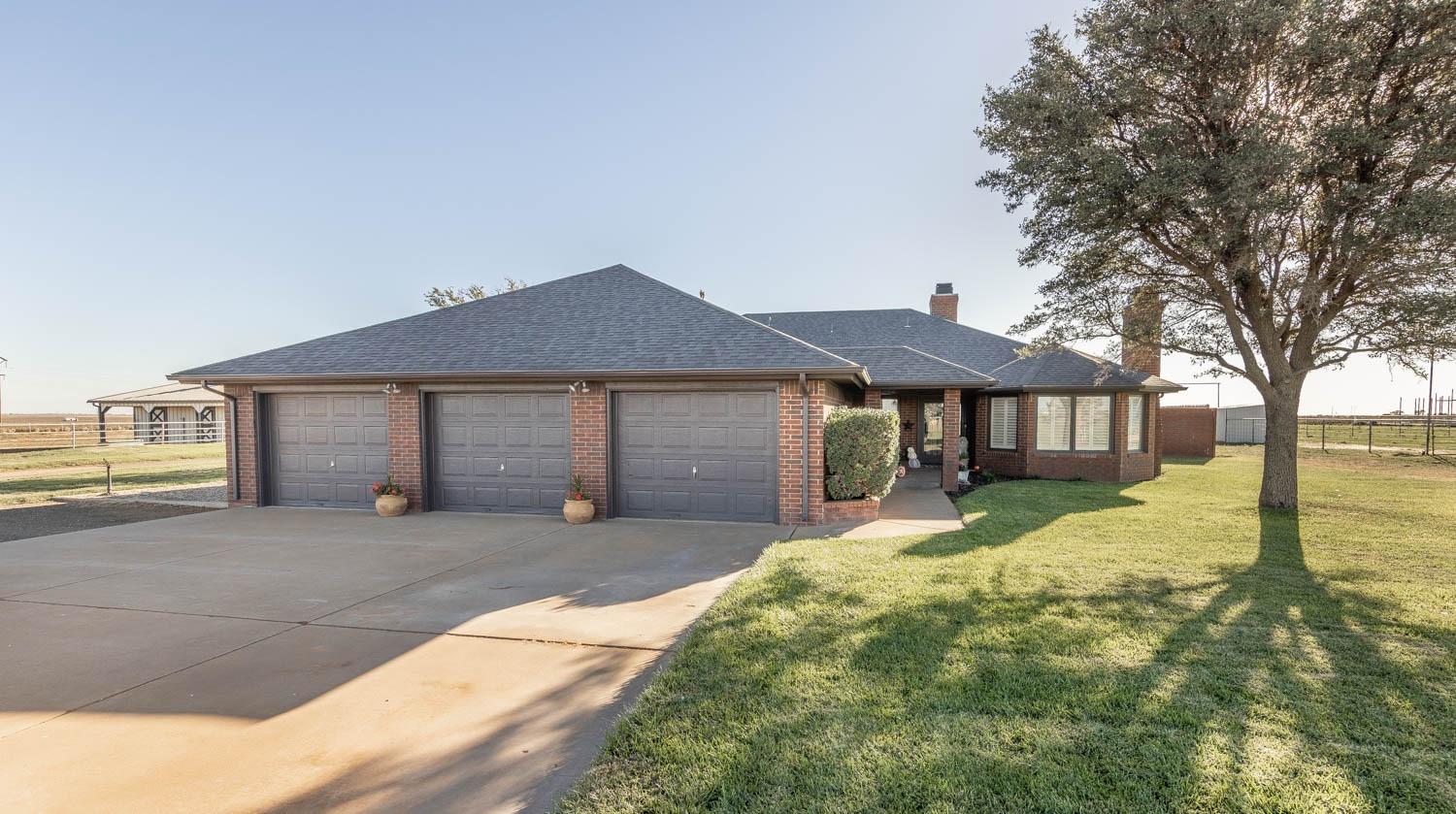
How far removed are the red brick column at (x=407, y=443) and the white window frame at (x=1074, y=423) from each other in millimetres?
15019

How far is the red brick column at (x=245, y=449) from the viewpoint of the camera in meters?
11.3

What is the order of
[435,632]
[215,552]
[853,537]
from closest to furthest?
[435,632] < [215,552] < [853,537]

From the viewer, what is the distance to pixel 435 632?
15.4 ft

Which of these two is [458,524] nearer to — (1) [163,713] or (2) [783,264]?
(1) [163,713]

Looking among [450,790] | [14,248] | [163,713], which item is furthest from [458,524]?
[14,248]

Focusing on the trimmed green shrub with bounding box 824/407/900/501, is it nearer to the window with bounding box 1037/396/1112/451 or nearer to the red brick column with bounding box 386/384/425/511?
the red brick column with bounding box 386/384/425/511

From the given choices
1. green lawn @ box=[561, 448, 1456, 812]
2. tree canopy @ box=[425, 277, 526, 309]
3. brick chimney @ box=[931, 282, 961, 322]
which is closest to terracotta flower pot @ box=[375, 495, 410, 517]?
green lawn @ box=[561, 448, 1456, 812]

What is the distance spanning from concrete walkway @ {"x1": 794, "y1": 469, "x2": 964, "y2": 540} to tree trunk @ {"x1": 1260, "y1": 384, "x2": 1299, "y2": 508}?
5.72 metres

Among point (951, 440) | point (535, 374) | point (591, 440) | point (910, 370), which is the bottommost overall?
point (951, 440)

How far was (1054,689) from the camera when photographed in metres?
3.56

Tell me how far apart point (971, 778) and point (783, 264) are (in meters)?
17.7

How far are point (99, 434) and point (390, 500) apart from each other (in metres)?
32.5

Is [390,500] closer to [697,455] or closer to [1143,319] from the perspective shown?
[697,455]

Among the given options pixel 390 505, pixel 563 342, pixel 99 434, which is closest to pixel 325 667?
pixel 390 505
